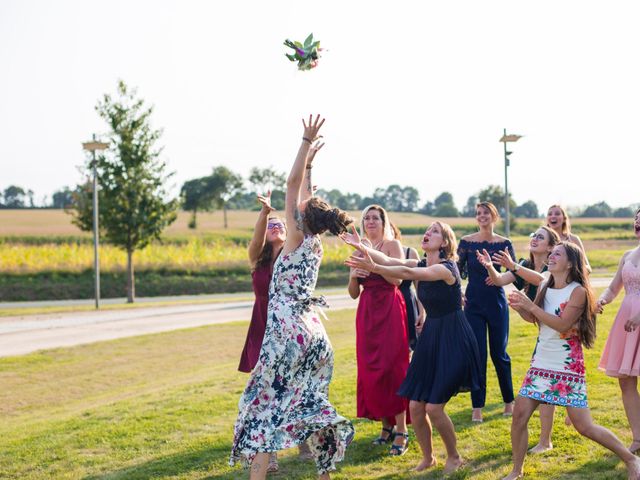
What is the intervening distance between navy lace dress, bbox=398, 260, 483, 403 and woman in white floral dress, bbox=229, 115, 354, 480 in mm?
920

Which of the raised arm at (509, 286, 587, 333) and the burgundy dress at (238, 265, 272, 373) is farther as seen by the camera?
the burgundy dress at (238, 265, 272, 373)

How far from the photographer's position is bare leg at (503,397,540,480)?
6023 mm

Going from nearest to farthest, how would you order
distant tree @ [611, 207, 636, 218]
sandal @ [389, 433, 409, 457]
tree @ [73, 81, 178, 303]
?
sandal @ [389, 433, 409, 457]
tree @ [73, 81, 178, 303]
distant tree @ [611, 207, 636, 218]

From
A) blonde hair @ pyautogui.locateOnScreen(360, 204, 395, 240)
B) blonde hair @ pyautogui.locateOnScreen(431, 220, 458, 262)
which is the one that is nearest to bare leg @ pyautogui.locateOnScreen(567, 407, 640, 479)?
blonde hair @ pyautogui.locateOnScreen(431, 220, 458, 262)

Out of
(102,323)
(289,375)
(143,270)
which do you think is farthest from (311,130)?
(143,270)

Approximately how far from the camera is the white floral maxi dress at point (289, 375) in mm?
5988

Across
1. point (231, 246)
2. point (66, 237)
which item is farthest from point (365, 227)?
point (66, 237)

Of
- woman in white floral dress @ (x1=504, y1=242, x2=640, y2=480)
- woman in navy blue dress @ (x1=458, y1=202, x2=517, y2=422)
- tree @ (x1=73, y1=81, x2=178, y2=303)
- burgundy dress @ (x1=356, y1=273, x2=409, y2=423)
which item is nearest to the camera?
woman in white floral dress @ (x1=504, y1=242, x2=640, y2=480)

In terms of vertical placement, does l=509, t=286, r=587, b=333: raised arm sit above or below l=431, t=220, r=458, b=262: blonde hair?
below

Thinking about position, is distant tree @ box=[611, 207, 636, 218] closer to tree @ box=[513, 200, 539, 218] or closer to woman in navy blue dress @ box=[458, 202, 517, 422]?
tree @ box=[513, 200, 539, 218]

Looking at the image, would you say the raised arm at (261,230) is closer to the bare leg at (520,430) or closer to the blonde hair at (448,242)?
the blonde hair at (448,242)

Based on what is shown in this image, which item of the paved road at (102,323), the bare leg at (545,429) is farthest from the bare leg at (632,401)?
the paved road at (102,323)

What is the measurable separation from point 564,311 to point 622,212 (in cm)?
11562

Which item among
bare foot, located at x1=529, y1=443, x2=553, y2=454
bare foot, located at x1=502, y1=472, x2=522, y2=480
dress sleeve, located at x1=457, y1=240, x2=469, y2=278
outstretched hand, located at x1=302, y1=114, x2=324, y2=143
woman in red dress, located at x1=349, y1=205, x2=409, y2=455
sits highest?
outstretched hand, located at x1=302, y1=114, x2=324, y2=143
